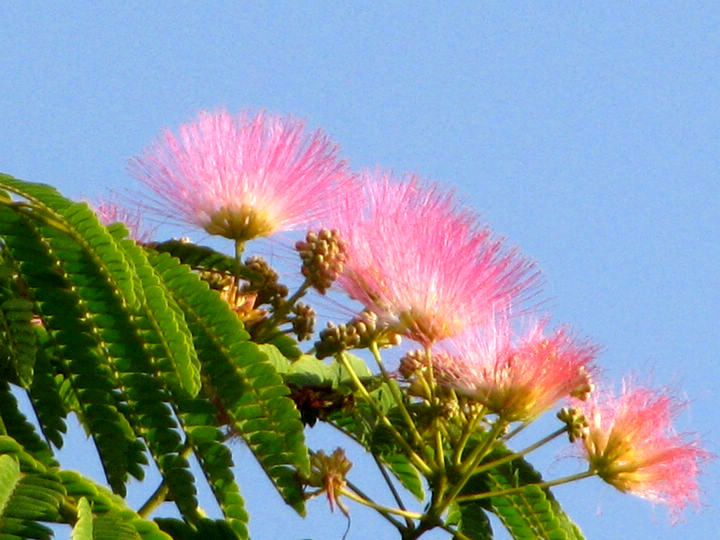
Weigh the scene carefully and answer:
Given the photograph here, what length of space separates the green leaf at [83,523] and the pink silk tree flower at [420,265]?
915 mm

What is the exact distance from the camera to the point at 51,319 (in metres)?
2.13

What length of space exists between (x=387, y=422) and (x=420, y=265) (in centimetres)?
30

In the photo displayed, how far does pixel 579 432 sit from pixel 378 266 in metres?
0.52

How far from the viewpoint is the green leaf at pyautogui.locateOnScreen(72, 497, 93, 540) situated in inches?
66.5

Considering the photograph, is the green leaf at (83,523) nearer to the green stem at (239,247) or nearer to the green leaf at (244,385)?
the green leaf at (244,385)

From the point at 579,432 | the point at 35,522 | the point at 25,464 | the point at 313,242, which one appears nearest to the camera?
the point at 35,522

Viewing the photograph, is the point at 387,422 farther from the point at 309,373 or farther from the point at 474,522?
the point at 474,522

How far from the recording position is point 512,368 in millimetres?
2586

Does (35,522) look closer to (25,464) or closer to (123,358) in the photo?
(25,464)

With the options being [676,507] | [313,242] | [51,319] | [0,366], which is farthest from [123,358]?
[676,507]

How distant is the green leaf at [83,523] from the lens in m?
1.69

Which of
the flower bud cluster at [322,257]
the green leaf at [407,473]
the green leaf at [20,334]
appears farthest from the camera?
the green leaf at [407,473]

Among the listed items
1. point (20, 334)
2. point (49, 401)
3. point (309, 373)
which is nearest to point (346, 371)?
point (309, 373)

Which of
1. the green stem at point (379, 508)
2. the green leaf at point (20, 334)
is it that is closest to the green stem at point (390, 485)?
the green stem at point (379, 508)
